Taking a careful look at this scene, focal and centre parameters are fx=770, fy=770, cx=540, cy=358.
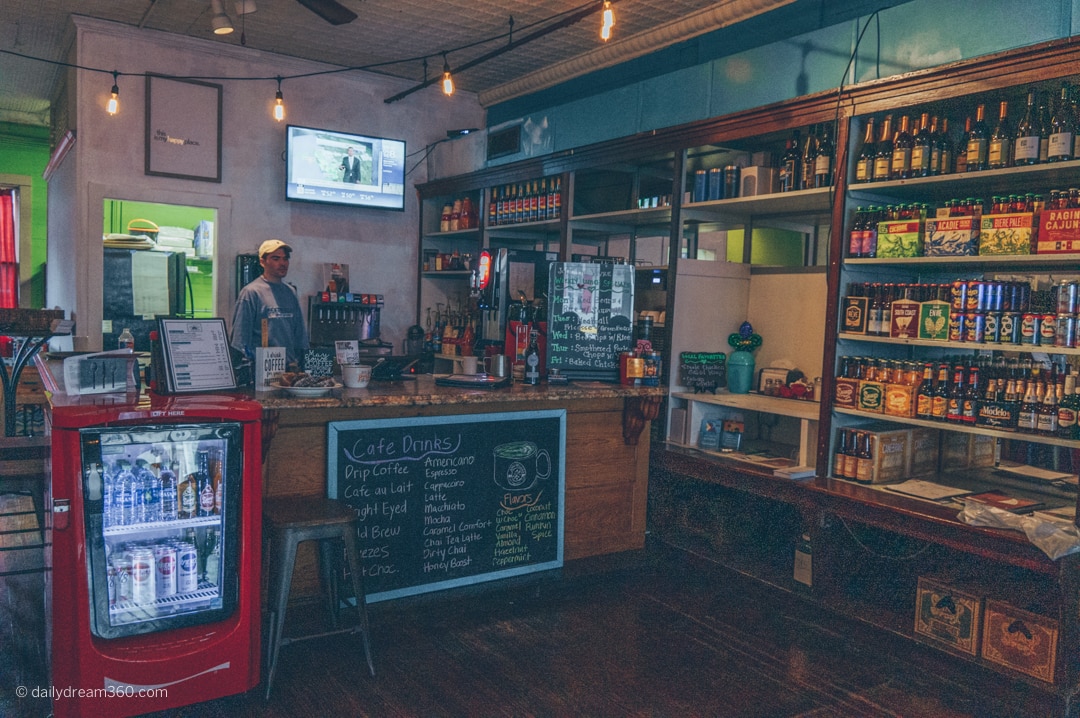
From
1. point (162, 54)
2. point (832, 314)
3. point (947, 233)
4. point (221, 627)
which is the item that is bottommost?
point (221, 627)

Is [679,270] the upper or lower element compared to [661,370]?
upper

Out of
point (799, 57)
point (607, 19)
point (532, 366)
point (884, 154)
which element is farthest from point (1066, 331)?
point (532, 366)

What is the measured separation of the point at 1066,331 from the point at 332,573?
10.4 ft

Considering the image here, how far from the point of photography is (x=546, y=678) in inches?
121

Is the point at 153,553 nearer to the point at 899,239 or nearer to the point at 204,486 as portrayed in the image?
the point at 204,486

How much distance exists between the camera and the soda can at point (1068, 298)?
3.10 m

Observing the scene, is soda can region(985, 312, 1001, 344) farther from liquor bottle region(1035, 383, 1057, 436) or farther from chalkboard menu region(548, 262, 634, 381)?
chalkboard menu region(548, 262, 634, 381)

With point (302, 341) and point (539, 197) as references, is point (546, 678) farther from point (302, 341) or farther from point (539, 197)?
point (539, 197)

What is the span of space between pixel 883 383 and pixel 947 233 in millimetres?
744

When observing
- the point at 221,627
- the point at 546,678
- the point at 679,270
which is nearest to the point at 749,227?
the point at 679,270

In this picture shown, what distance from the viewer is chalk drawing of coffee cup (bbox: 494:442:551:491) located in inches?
153

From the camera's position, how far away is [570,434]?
417 cm

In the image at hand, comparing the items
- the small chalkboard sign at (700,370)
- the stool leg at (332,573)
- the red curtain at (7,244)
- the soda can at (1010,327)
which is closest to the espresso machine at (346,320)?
the small chalkboard sign at (700,370)

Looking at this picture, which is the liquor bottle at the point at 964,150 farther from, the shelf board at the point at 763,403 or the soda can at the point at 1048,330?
the shelf board at the point at 763,403
